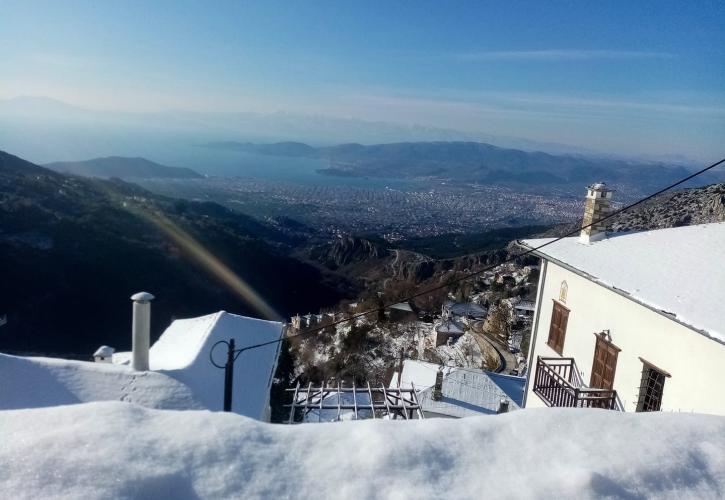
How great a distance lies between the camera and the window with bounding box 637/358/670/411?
7.10m

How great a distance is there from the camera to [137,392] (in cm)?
751

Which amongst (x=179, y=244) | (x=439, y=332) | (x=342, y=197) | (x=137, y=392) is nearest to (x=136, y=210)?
(x=179, y=244)

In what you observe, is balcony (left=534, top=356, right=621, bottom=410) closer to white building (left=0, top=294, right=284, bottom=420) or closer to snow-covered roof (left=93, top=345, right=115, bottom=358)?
white building (left=0, top=294, right=284, bottom=420)

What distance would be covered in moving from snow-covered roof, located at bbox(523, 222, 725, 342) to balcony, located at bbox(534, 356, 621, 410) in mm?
1713

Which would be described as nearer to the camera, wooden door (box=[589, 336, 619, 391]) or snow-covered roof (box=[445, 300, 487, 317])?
wooden door (box=[589, 336, 619, 391])

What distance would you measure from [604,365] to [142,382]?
23.9 feet

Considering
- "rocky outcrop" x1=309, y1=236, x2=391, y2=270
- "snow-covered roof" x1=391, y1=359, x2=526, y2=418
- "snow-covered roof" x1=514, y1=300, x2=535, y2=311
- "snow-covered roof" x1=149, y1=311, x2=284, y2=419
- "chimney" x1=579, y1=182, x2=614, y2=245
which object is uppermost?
"chimney" x1=579, y1=182, x2=614, y2=245

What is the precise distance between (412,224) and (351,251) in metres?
39.5

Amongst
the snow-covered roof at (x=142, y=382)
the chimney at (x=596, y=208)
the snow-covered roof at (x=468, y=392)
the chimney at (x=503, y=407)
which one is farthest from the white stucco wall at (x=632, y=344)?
the snow-covered roof at (x=142, y=382)

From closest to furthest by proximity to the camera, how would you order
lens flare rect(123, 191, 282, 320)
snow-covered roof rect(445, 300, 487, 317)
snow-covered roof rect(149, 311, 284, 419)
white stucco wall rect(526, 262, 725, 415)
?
1. white stucco wall rect(526, 262, 725, 415)
2. snow-covered roof rect(149, 311, 284, 419)
3. snow-covered roof rect(445, 300, 487, 317)
4. lens flare rect(123, 191, 282, 320)

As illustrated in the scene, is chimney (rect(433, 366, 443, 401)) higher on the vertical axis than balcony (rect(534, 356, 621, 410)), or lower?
lower

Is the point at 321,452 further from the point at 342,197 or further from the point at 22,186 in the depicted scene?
the point at 342,197

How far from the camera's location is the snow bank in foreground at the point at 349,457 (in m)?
1.71

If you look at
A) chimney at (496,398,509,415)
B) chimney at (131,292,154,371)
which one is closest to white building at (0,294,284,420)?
chimney at (131,292,154,371)
